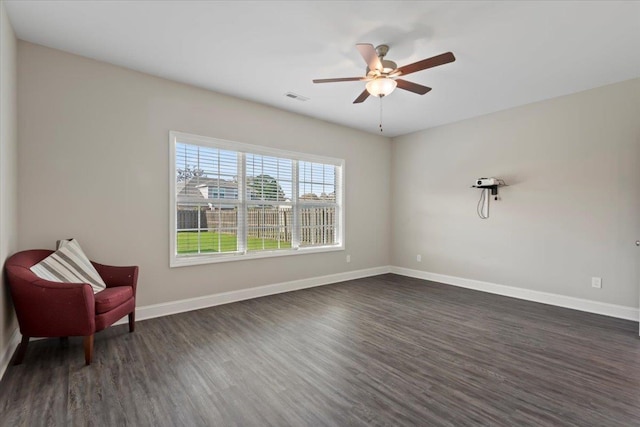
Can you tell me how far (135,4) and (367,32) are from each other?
1902 mm

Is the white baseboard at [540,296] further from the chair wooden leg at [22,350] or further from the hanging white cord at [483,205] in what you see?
the chair wooden leg at [22,350]

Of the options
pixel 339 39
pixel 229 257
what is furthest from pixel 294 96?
pixel 229 257

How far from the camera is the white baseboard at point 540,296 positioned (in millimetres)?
3641

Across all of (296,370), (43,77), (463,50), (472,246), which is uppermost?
(463,50)

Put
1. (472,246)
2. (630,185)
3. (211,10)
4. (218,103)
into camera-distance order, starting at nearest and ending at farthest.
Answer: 1. (211,10)
2. (630,185)
3. (218,103)
4. (472,246)

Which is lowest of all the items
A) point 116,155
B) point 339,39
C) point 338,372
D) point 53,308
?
point 338,372

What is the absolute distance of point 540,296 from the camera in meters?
4.28

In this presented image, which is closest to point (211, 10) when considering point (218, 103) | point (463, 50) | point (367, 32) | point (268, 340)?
point (367, 32)

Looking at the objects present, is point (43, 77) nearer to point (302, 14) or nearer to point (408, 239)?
point (302, 14)

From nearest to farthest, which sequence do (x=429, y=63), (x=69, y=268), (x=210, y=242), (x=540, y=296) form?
(x=429, y=63) < (x=69, y=268) < (x=210, y=242) < (x=540, y=296)

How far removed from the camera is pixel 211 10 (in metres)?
2.42

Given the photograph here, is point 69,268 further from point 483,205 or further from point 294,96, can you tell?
point 483,205

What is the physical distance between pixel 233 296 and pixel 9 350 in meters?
2.18

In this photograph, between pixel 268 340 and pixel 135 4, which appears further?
pixel 268 340
